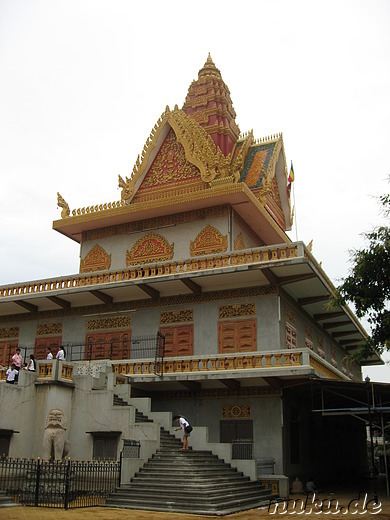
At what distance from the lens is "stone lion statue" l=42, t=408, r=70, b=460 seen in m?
15.6

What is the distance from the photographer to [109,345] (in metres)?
22.5

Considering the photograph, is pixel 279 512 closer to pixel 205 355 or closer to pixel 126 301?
pixel 205 355

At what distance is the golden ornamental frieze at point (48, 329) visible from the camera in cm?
2389

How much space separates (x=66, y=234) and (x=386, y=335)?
56.5 feet

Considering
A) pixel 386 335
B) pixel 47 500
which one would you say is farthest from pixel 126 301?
pixel 386 335

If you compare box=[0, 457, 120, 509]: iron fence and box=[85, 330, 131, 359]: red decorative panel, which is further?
box=[85, 330, 131, 359]: red decorative panel

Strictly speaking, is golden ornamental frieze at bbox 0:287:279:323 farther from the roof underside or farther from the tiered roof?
the tiered roof

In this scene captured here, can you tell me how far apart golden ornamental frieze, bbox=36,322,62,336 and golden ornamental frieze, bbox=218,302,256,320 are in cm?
710

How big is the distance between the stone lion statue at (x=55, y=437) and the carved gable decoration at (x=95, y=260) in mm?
10171

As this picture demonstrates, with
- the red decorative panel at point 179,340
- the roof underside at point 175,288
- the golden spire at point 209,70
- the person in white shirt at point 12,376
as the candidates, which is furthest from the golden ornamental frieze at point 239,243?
the golden spire at point 209,70

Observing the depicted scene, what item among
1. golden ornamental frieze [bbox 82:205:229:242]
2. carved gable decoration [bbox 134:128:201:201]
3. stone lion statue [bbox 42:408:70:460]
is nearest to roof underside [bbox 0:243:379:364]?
golden ornamental frieze [bbox 82:205:229:242]

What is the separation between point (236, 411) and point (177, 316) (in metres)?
4.18

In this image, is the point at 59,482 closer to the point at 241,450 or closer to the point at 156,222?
the point at 241,450

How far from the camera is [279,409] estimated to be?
1881cm
